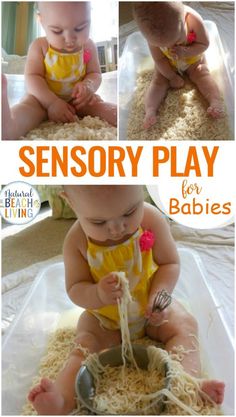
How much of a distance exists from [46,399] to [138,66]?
64 centimetres

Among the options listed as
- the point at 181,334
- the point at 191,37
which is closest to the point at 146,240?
the point at 181,334

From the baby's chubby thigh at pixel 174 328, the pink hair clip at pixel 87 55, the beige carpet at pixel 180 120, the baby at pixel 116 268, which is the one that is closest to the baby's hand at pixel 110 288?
the baby at pixel 116 268

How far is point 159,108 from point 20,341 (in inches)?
18.4

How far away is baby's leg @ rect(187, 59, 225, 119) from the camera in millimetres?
750

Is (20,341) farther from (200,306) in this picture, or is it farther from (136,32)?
(136,32)

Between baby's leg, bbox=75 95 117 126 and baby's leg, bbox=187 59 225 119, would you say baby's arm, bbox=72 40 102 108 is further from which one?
baby's leg, bbox=187 59 225 119

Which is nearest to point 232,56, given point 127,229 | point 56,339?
point 127,229

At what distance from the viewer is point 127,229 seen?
2.02 ft

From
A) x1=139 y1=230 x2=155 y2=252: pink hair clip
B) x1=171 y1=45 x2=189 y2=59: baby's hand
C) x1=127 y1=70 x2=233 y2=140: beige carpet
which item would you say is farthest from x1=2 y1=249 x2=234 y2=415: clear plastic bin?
x1=171 y1=45 x2=189 y2=59: baby's hand

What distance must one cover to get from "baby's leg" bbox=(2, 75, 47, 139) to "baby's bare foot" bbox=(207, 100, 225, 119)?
11.2 inches

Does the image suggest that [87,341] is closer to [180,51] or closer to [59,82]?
[59,82]

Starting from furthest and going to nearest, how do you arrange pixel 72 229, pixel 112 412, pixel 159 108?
pixel 159 108
pixel 72 229
pixel 112 412

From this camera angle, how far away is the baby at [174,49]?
0.64m

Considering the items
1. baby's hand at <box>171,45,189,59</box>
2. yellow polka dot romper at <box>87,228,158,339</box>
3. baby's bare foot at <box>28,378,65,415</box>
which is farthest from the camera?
baby's hand at <box>171,45,189,59</box>
